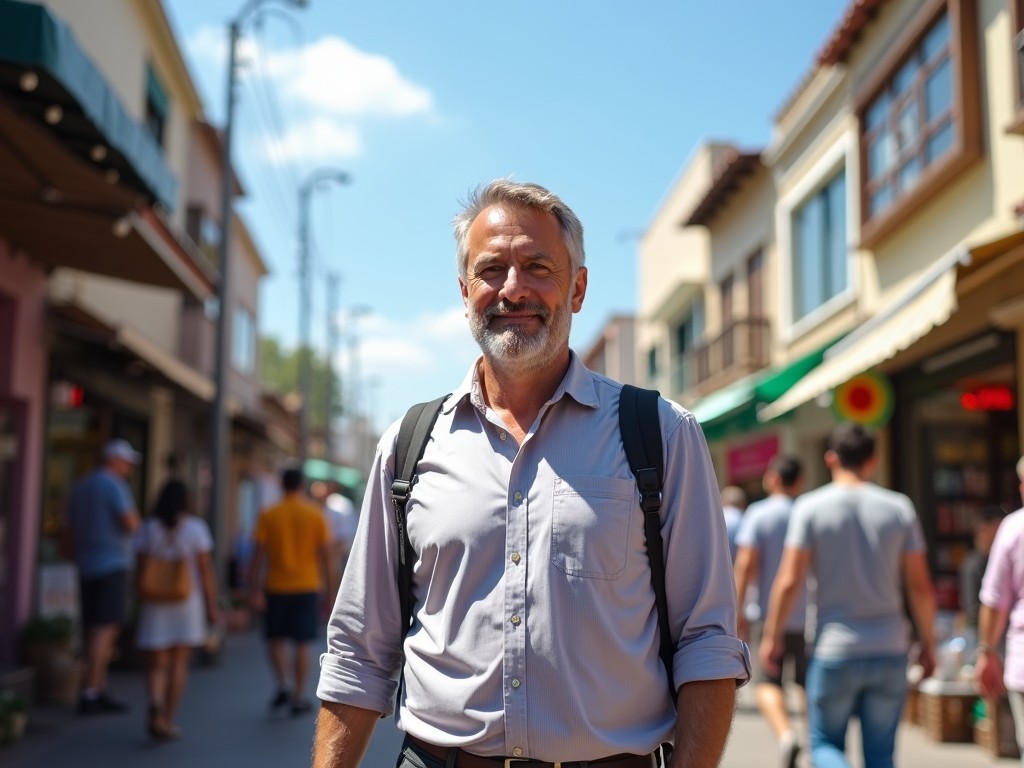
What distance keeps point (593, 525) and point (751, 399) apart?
1135 centimetres

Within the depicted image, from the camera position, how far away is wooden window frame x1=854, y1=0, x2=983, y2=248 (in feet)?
35.9

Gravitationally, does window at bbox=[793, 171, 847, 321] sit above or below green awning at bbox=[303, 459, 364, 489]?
above

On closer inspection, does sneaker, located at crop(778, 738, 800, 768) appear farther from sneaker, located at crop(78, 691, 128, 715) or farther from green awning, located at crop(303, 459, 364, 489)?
green awning, located at crop(303, 459, 364, 489)

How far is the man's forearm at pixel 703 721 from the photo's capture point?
2432mm

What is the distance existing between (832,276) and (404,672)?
15056 mm

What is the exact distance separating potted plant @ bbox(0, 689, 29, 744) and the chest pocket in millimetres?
7361

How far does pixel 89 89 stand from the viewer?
695cm

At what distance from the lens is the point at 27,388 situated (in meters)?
11.4

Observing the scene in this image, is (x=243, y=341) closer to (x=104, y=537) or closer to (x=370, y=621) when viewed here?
(x=104, y=537)

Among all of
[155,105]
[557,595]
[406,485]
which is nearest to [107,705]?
[406,485]

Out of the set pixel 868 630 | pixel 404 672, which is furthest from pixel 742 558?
pixel 404 672

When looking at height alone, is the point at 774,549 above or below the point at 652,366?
Answer: below

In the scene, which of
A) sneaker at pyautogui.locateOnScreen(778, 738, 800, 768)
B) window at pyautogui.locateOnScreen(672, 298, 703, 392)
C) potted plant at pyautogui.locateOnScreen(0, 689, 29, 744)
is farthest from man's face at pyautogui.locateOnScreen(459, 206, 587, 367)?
window at pyautogui.locateOnScreen(672, 298, 703, 392)

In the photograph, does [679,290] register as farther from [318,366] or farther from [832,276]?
[318,366]
